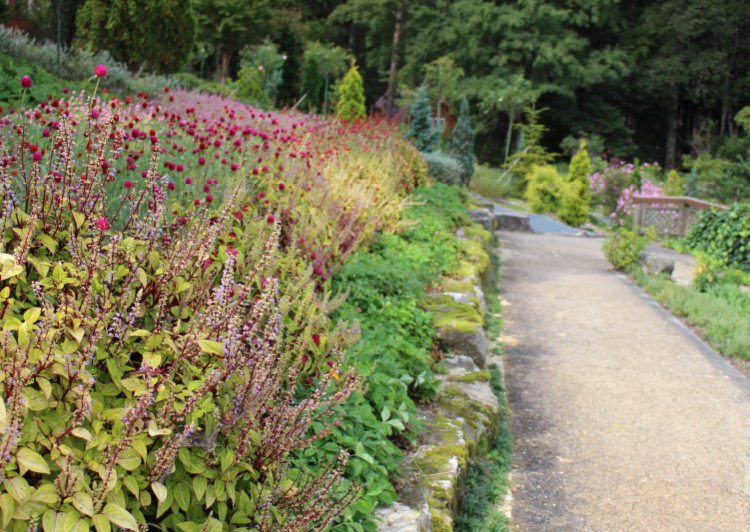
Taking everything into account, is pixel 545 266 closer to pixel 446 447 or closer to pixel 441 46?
pixel 446 447

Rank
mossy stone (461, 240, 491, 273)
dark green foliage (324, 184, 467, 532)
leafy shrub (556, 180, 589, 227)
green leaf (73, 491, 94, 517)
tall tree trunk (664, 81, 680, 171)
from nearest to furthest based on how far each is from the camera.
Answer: green leaf (73, 491, 94, 517)
dark green foliage (324, 184, 467, 532)
mossy stone (461, 240, 491, 273)
leafy shrub (556, 180, 589, 227)
tall tree trunk (664, 81, 680, 171)

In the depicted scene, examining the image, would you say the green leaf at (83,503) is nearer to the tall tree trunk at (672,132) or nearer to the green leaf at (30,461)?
the green leaf at (30,461)

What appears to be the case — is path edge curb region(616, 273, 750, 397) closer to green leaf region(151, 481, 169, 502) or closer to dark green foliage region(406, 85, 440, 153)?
green leaf region(151, 481, 169, 502)

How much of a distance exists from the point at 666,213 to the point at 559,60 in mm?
15938

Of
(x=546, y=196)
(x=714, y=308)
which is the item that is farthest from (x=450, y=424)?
(x=546, y=196)

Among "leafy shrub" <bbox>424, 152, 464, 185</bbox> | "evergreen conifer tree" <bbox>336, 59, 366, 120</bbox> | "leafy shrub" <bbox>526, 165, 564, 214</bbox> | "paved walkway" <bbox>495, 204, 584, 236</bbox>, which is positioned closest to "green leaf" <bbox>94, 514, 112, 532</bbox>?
"leafy shrub" <bbox>424, 152, 464, 185</bbox>

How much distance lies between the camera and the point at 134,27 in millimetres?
9867

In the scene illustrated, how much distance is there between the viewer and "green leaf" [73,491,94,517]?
4.09ft

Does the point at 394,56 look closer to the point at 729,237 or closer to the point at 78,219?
the point at 729,237

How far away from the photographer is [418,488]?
2.41m

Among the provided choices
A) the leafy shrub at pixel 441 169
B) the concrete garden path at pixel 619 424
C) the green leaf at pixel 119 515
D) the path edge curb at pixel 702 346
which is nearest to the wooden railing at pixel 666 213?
the leafy shrub at pixel 441 169

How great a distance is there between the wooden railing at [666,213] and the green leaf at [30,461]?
45.2 ft

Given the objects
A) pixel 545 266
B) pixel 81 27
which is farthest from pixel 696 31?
pixel 81 27

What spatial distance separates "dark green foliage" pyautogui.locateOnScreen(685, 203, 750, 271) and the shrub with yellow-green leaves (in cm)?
744
